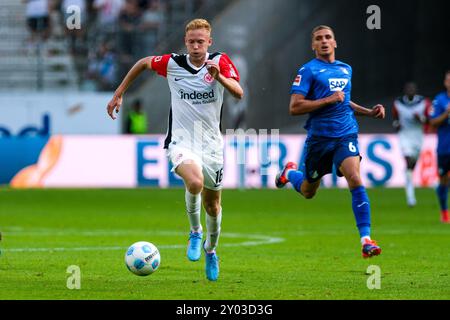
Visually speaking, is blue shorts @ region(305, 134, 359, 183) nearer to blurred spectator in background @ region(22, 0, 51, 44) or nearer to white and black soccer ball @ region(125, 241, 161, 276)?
white and black soccer ball @ region(125, 241, 161, 276)

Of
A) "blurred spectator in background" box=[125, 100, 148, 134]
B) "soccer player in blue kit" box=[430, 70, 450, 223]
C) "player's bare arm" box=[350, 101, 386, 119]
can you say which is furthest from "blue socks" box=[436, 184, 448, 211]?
"blurred spectator in background" box=[125, 100, 148, 134]

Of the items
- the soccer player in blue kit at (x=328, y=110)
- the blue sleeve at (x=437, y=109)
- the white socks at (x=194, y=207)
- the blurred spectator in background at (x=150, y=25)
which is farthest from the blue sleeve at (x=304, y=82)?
the blurred spectator in background at (x=150, y=25)

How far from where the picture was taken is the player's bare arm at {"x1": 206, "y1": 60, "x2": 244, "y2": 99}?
909cm

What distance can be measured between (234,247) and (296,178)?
1.40 meters

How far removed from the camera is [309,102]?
10.7m

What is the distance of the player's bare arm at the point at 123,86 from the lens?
957cm

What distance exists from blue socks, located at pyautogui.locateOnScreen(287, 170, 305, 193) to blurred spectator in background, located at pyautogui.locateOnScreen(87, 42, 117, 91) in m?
17.7

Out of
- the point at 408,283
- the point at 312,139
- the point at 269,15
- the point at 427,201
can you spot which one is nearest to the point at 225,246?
the point at 312,139

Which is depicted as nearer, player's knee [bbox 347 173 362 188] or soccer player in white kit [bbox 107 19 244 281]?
soccer player in white kit [bbox 107 19 244 281]

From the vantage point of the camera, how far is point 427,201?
22203mm
